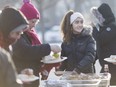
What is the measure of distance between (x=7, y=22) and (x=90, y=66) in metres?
2.35

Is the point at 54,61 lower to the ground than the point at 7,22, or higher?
lower

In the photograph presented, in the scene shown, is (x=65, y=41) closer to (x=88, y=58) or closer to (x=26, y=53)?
(x=88, y=58)

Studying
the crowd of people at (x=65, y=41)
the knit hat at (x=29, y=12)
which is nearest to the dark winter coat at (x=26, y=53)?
the crowd of people at (x=65, y=41)

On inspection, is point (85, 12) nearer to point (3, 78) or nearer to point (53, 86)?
point (53, 86)

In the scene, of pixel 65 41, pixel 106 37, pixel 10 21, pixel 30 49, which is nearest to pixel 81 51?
pixel 65 41

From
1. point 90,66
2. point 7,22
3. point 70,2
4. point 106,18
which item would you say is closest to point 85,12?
point 70,2

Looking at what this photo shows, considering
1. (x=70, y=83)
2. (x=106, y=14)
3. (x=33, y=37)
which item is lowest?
(x=70, y=83)

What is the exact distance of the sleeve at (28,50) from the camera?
5129mm

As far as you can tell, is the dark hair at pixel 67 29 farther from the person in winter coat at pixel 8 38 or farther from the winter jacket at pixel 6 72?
the winter jacket at pixel 6 72

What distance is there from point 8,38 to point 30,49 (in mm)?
1465

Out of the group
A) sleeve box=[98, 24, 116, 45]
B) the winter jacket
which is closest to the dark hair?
sleeve box=[98, 24, 116, 45]

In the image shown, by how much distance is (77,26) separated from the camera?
6.08 meters

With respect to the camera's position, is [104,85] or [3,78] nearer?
[3,78]

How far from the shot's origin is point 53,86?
4887 millimetres
